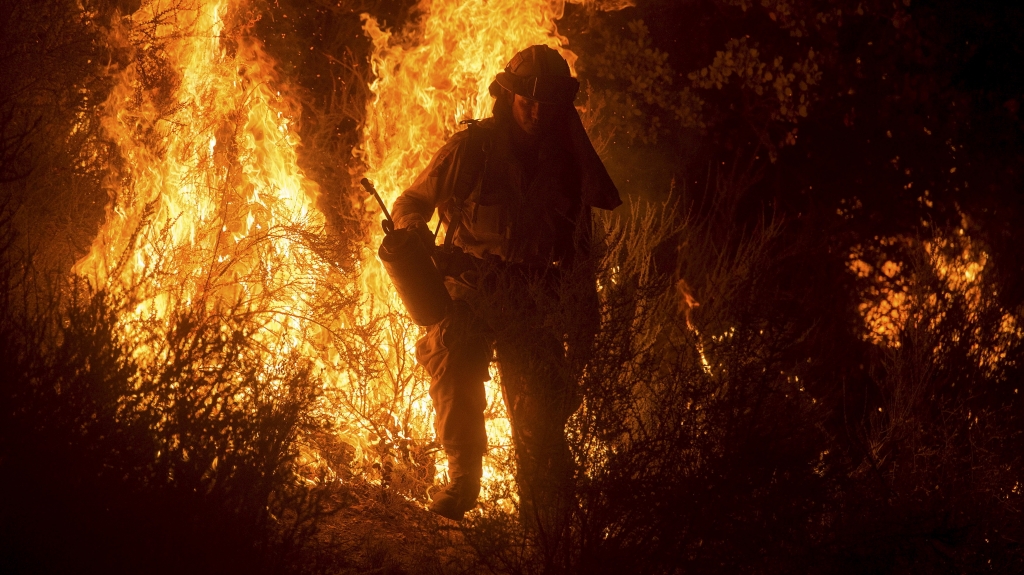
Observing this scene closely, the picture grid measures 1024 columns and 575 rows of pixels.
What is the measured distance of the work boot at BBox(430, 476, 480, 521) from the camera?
409 cm

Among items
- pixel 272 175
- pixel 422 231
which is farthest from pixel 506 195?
pixel 272 175

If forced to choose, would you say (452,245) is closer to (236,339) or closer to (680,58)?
(236,339)

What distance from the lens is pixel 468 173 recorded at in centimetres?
441

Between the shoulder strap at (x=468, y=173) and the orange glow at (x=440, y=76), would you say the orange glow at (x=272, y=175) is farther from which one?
the shoulder strap at (x=468, y=173)

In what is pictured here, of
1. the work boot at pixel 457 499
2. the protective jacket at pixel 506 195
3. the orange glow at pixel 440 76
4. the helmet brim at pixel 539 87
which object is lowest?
the work boot at pixel 457 499

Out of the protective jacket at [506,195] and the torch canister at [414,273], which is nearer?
the torch canister at [414,273]

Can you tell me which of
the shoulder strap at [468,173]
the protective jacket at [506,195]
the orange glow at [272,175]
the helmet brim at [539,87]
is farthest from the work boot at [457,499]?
the helmet brim at [539,87]

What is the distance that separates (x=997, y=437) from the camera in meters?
4.67

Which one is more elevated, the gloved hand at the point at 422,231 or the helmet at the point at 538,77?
the helmet at the point at 538,77

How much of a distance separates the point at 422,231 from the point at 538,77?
0.84 metres

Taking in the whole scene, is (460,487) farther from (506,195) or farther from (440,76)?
(440,76)

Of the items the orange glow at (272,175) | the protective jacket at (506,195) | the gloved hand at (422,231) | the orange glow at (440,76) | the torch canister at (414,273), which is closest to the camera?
the torch canister at (414,273)

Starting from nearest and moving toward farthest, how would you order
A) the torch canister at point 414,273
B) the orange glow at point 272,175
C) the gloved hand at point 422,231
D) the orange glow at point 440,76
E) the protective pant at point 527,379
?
the protective pant at point 527,379 → the torch canister at point 414,273 → the gloved hand at point 422,231 → the orange glow at point 272,175 → the orange glow at point 440,76

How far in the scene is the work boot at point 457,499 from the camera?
4.09 m
